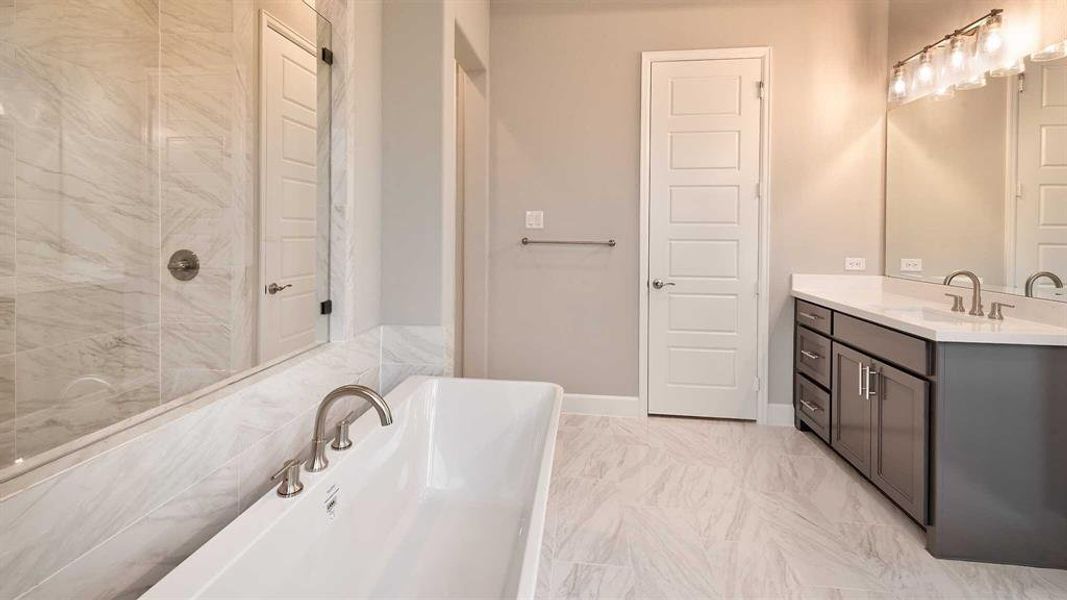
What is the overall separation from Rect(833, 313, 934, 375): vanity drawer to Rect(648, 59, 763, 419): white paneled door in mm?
754

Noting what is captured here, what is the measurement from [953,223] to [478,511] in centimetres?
280

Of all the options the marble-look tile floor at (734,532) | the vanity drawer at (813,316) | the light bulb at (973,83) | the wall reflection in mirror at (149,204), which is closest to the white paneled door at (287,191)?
the wall reflection in mirror at (149,204)

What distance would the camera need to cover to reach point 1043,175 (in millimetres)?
2332

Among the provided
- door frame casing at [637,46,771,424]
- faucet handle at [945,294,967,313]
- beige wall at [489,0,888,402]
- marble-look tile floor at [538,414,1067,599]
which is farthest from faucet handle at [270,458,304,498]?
faucet handle at [945,294,967,313]

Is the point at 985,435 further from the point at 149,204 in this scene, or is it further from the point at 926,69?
the point at 149,204

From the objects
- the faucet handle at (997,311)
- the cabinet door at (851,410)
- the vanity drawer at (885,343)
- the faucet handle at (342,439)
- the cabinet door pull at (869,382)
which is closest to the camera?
the faucet handle at (342,439)

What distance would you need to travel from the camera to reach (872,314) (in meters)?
2.58

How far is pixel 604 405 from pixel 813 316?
4.62 feet

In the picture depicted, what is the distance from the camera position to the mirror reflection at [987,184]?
2.29 metres

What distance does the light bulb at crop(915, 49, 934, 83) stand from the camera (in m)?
3.08

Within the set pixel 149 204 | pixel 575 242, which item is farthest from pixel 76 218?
pixel 575 242

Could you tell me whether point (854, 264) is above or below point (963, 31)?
below

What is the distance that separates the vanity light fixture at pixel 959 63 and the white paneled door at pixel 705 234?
2.65 ft

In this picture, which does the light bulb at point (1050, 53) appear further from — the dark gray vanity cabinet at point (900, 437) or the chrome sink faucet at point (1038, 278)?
the dark gray vanity cabinet at point (900, 437)
